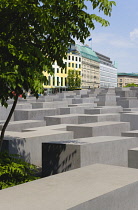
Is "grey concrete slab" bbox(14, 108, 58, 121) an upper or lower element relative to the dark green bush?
upper

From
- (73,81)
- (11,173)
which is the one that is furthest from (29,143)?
(73,81)

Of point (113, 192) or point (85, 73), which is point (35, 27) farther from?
point (85, 73)

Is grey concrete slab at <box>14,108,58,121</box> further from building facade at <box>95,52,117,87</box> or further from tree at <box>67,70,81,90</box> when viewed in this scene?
building facade at <box>95,52,117,87</box>

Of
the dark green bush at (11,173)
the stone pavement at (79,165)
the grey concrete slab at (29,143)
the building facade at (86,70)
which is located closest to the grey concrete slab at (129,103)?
the stone pavement at (79,165)

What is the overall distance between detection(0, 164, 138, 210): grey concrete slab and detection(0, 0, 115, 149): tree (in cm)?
140

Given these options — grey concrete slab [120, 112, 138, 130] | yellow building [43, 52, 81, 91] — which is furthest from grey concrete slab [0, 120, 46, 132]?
yellow building [43, 52, 81, 91]

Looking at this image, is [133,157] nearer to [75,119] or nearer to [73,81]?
[75,119]

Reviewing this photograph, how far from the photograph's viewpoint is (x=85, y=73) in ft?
438

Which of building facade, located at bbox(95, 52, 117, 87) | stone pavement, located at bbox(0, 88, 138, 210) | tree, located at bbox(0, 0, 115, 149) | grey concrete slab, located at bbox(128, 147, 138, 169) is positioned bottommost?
grey concrete slab, located at bbox(128, 147, 138, 169)

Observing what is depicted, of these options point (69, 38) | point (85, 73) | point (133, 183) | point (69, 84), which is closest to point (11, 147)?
point (69, 38)

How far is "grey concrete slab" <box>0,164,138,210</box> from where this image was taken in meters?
4.73

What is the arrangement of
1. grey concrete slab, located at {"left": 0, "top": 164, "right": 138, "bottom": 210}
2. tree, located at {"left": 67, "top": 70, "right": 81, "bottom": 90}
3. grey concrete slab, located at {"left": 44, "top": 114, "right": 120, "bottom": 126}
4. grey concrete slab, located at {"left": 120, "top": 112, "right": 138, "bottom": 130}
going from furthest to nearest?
tree, located at {"left": 67, "top": 70, "right": 81, "bottom": 90}
grey concrete slab, located at {"left": 120, "top": 112, "right": 138, "bottom": 130}
grey concrete slab, located at {"left": 44, "top": 114, "right": 120, "bottom": 126}
grey concrete slab, located at {"left": 0, "top": 164, "right": 138, "bottom": 210}

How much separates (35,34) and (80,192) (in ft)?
9.03

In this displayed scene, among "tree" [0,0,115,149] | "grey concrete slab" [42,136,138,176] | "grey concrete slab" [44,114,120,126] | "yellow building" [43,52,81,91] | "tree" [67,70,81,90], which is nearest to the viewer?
"tree" [0,0,115,149]
